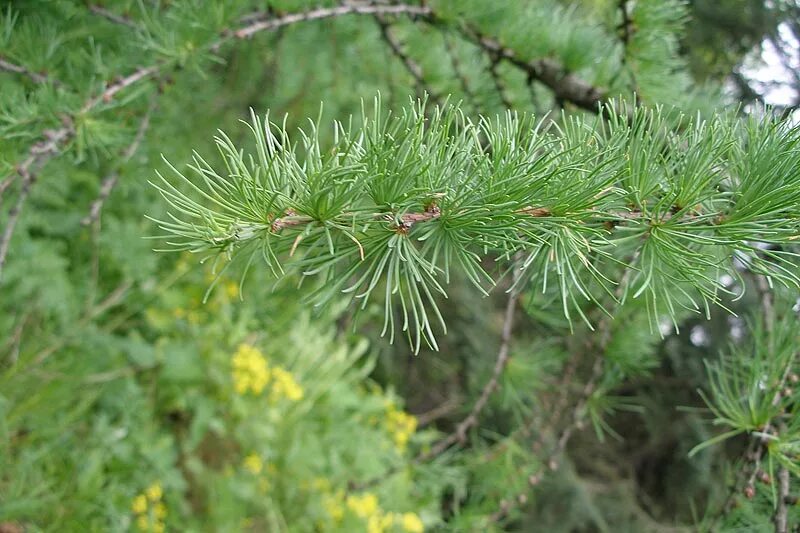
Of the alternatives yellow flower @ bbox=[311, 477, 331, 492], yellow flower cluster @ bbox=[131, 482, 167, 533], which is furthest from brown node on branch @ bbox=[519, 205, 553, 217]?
yellow flower @ bbox=[311, 477, 331, 492]

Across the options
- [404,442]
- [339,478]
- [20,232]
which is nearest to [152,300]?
[20,232]

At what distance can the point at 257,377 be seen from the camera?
1860 millimetres

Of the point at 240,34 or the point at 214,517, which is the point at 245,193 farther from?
the point at 214,517

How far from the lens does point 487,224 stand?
41 cm

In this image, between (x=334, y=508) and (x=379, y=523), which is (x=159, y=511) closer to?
(x=334, y=508)

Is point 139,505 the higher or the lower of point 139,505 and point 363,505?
the higher

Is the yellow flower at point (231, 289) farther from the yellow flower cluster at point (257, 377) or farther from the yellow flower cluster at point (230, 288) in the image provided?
the yellow flower cluster at point (257, 377)

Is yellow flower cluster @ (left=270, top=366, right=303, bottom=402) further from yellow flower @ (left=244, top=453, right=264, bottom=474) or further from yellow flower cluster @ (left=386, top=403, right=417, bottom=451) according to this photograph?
yellow flower cluster @ (left=386, top=403, right=417, bottom=451)

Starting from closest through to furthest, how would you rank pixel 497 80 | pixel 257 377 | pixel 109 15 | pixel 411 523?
pixel 109 15, pixel 497 80, pixel 411 523, pixel 257 377

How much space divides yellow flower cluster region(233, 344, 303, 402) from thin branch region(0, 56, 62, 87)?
1.20 m

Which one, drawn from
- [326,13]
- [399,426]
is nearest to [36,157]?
[326,13]

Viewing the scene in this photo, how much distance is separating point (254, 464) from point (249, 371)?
0.82 ft

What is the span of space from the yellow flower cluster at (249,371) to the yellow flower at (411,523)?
0.52 meters

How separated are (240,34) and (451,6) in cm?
29
